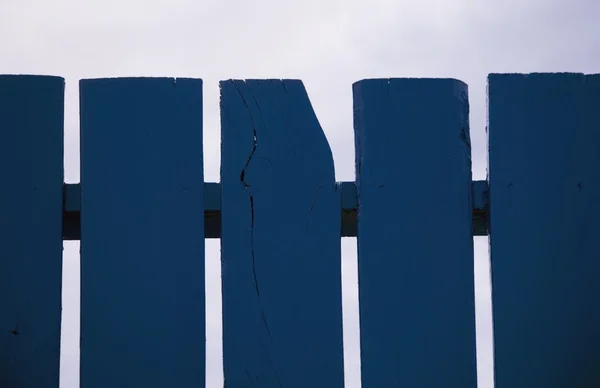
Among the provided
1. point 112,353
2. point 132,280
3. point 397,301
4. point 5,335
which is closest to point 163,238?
point 132,280

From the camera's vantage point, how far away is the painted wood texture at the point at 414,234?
113 inches

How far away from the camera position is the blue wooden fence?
285 centimetres

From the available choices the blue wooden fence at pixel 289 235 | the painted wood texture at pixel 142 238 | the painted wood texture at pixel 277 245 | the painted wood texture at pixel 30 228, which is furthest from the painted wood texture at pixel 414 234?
the painted wood texture at pixel 30 228

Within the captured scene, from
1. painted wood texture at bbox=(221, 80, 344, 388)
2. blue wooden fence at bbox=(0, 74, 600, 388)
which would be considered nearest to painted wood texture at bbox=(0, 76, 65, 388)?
blue wooden fence at bbox=(0, 74, 600, 388)

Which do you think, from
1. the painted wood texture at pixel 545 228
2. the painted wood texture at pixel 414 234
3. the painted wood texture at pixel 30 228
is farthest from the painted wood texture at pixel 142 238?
the painted wood texture at pixel 545 228

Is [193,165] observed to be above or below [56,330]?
above

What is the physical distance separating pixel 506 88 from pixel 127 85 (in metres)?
1.32

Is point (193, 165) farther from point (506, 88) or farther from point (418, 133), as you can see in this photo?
point (506, 88)

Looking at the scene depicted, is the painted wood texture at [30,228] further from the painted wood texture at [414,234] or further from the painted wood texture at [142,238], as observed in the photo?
→ the painted wood texture at [414,234]

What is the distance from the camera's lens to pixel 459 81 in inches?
118

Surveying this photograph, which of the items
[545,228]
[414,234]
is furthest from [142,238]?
[545,228]

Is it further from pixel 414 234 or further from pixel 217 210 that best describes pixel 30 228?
pixel 414 234

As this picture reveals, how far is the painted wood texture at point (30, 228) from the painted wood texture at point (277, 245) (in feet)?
1.89

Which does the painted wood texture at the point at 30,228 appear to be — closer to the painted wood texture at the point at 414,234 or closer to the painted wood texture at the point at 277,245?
the painted wood texture at the point at 277,245
